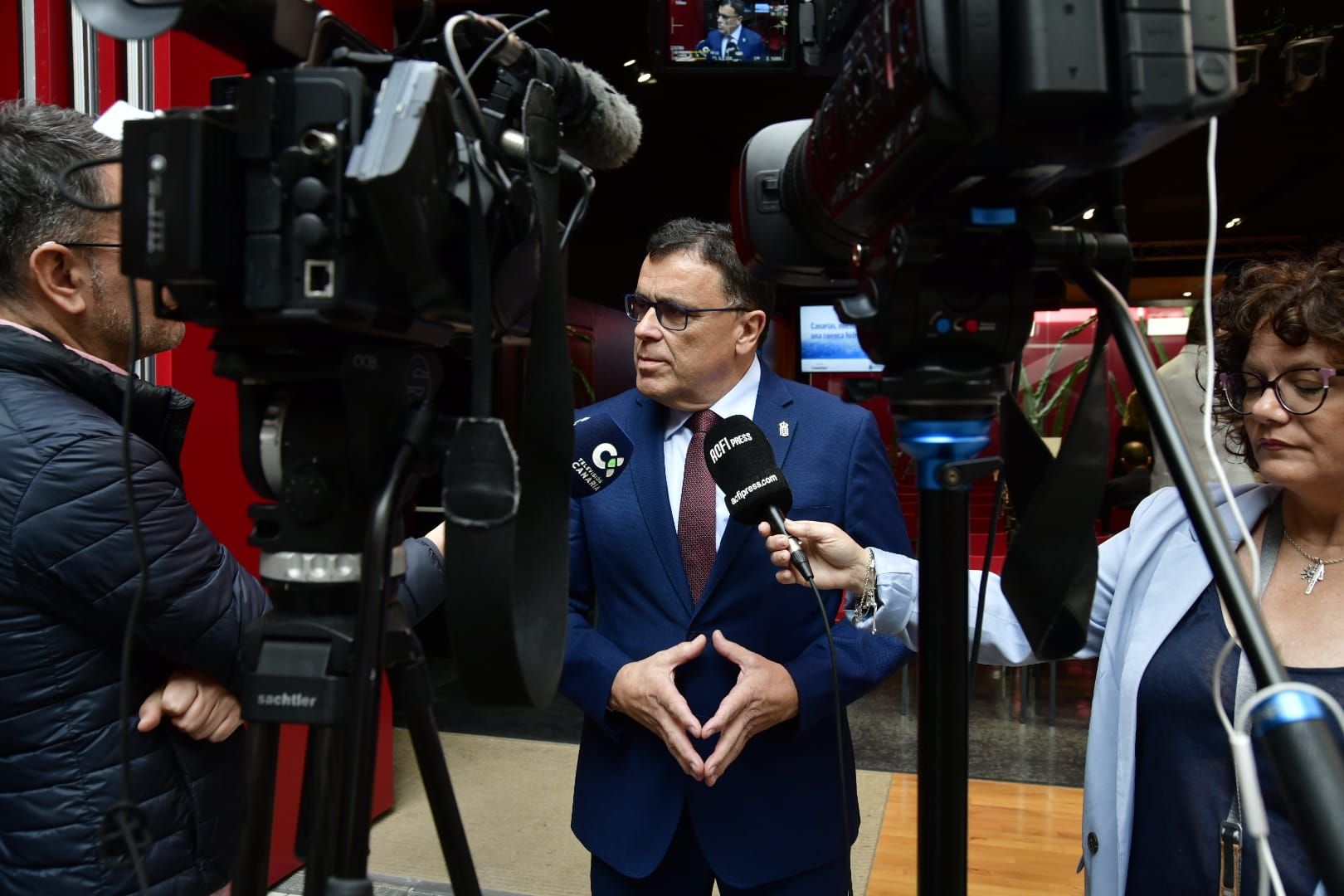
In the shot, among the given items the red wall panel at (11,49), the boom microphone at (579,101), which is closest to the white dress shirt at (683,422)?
the boom microphone at (579,101)

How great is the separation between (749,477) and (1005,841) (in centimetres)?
245

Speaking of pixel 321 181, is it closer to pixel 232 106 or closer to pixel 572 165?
pixel 232 106

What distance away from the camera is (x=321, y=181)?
0.59m

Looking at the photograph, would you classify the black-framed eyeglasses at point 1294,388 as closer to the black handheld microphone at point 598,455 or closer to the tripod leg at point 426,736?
the black handheld microphone at point 598,455

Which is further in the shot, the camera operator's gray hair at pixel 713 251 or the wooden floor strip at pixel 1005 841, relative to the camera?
the wooden floor strip at pixel 1005 841

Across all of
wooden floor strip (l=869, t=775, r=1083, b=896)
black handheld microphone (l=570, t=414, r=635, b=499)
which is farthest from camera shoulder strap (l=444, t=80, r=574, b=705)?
wooden floor strip (l=869, t=775, r=1083, b=896)

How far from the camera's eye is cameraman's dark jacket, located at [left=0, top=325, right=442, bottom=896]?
40.1 inches

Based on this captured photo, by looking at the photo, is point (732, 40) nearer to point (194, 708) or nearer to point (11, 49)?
point (194, 708)

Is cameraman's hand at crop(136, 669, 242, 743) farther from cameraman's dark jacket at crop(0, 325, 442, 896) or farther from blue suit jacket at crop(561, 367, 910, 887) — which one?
blue suit jacket at crop(561, 367, 910, 887)

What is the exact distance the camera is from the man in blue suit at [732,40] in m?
1.36

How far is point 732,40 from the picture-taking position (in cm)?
140

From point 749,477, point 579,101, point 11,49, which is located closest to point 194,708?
point 749,477

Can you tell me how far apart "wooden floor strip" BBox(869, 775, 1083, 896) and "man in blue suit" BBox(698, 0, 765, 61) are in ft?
7.08

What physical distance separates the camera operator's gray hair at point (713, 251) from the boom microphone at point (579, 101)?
24.0 inches
